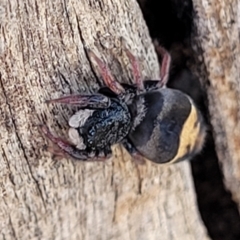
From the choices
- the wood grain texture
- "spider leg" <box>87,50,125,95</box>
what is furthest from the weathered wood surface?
the wood grain texture

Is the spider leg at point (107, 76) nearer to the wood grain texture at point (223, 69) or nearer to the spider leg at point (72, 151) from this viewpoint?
the spider leg at point (72, 151)

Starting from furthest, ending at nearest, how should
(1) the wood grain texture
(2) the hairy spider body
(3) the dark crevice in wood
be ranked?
1. (3) the dark crevice in wood
2. (1) the wood grain texture
3. (2) the hairy spider body

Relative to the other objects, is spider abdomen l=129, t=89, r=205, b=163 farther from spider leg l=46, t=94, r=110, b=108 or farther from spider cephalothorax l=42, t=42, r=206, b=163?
spider leg l=46, t=94, r=110, b=108

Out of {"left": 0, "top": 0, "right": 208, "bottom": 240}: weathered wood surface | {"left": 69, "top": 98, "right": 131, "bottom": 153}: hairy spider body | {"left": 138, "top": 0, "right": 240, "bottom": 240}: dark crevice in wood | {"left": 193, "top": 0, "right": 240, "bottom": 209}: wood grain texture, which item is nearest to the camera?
{"left": 0, "top": 0, "right": 208, "bottom": 240}: weathered wood surface

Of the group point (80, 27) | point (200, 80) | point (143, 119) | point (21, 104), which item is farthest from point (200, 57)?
point (21, 104)

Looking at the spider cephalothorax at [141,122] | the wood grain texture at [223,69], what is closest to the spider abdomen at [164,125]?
the spider cephalothorax at [141,122]

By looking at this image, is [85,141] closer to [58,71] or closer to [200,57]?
[58,71]

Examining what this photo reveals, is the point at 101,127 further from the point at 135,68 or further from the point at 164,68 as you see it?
the point at 164,68
